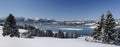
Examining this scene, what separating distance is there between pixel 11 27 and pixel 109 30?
7867 mm

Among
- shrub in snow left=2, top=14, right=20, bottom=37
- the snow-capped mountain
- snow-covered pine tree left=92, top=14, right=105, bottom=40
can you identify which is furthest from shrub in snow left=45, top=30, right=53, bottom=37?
snow-covered pine tree left=92, top=14, right=105, bottom=40

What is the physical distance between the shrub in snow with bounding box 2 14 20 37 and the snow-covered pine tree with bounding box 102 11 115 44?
7015mm

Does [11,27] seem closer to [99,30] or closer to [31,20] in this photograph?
[31,20]

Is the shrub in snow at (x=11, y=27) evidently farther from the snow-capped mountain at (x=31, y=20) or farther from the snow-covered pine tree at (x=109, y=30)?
the snow-covered pine tree at (x=109, y=30)

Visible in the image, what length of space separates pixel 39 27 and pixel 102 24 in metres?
6.14

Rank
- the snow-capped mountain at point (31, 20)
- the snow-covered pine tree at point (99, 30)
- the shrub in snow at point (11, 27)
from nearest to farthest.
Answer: the snow-capped mountain at point (31, 20), the shrub in snow at point (11, 27), the snow-covered pine tree at point (99, 30)

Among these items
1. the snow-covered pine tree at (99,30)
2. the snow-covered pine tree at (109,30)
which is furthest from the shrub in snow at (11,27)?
the snow-covered pine tree at (109,30)

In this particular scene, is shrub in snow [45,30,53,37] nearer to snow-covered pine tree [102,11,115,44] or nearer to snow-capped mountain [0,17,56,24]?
snow-capped mountain [0,17,56,24]

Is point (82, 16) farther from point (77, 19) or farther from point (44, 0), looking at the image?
point (44, 0)

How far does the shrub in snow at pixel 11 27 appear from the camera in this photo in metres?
12.7

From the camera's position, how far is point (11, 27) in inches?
525

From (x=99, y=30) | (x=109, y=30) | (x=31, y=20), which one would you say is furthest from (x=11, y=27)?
(x=99, y=30)

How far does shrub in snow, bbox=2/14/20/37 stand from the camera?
1272 centimetres

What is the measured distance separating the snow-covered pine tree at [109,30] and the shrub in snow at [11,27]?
23.0ft
